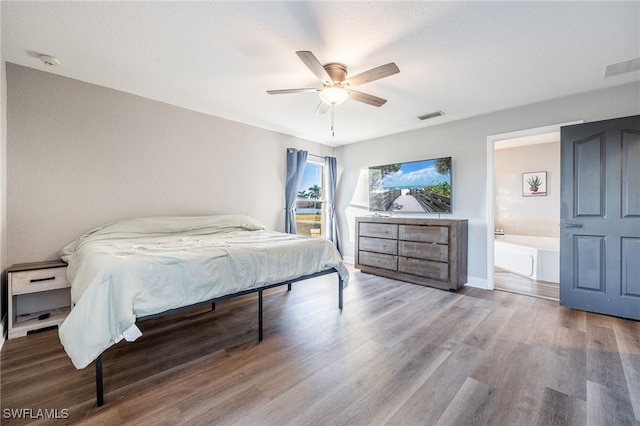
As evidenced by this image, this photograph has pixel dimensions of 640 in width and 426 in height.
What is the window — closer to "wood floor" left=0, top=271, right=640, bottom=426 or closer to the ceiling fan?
"wood floor" left=0, top=271, right=640, bottom=426

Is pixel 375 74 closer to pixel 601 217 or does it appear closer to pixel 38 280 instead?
pixel 601 217

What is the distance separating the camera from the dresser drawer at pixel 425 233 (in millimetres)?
3715

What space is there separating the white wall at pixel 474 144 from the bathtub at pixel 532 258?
47.6 inches

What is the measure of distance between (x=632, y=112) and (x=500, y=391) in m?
3.43

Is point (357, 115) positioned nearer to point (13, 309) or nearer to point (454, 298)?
point (454, 298)

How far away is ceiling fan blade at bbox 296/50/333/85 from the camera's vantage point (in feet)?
6.17

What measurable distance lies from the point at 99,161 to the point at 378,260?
4067 millimetres

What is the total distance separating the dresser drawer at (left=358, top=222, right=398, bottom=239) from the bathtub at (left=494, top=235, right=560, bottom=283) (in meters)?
2.31

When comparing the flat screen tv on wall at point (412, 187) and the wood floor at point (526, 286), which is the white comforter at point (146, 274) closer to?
the flat screen tv on wall at point (412, 187)

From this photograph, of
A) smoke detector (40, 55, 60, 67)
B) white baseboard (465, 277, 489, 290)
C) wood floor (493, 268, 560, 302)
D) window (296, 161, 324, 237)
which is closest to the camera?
smoke detector (40, 55, 60, 67)

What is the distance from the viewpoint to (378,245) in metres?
4.46

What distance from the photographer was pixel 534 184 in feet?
18.0

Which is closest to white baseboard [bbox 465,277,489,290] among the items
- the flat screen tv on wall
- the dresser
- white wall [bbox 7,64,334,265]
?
the dresser

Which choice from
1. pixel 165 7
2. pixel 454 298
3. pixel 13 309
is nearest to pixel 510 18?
pixel 165 7
